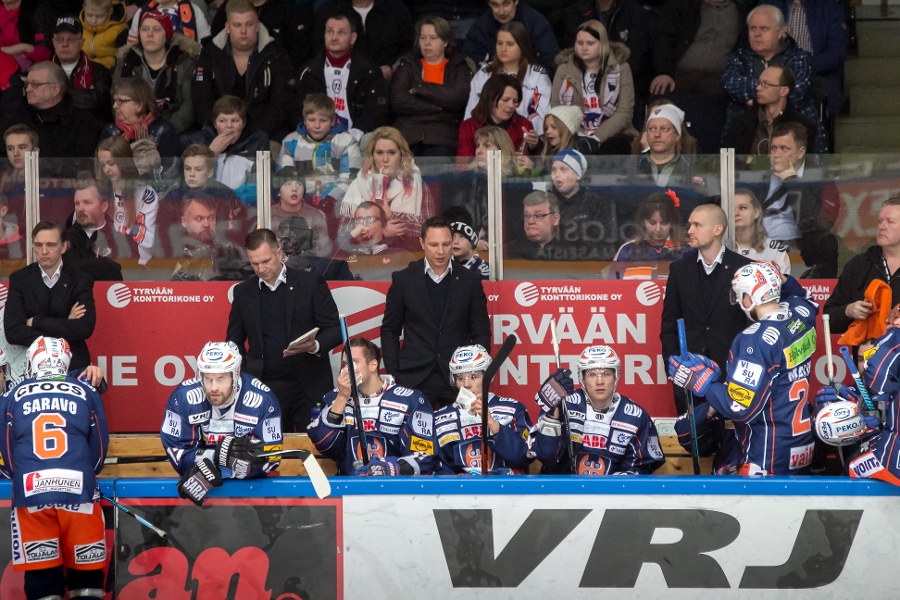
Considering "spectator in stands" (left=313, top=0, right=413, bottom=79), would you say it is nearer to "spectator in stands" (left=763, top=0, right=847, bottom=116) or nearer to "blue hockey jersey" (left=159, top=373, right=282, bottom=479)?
"spectator in stands" (left=763, top=0, right=847, bottom=116)

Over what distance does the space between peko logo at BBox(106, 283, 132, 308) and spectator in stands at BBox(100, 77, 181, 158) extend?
1147 mm

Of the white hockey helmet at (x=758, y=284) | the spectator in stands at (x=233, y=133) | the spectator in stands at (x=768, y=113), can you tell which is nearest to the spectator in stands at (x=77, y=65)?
the spectator in stands at (x=233, y=133)

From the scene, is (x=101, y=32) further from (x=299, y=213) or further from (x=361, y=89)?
(x=299, y=213)

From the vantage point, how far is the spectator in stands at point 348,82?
27.7 feet

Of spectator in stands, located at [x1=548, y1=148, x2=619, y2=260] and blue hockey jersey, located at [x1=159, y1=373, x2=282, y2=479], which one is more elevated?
spectator in stands, located at [x1=548, y1=148, x2=619, y2=260]

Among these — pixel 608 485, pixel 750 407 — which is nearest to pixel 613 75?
pixel 750 407

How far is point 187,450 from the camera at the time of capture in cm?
584

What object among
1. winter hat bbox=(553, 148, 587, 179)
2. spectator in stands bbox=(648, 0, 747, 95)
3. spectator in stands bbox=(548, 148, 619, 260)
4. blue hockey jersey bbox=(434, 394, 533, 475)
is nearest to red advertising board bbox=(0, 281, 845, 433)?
spectator in stands bbox=(548, 148, 619, 260)

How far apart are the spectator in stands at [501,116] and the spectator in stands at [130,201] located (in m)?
2.01

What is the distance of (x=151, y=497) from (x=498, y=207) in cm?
280

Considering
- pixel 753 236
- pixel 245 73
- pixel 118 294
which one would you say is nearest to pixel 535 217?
pixel 753 236

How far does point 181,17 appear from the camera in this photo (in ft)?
30.0

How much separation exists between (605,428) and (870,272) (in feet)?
5.42

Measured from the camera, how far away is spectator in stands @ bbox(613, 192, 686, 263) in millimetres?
7109
